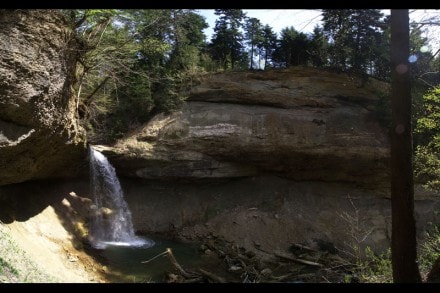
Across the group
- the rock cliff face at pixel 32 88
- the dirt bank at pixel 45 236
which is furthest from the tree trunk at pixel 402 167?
the rock cliff face at pixel 32 88

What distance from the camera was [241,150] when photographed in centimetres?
2227

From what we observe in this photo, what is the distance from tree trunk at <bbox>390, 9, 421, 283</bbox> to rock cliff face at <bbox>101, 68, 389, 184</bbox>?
640 inches

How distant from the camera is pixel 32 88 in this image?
37.3 ft

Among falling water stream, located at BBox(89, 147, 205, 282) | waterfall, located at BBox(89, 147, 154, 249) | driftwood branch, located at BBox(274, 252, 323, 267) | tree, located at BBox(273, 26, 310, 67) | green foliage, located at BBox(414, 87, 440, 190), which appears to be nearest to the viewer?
green foliage, located at BBox(414, 87, 440, 190)

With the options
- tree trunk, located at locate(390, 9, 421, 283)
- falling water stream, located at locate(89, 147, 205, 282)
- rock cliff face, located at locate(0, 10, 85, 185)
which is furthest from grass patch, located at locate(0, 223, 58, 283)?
tree trunk, located at locate(390, 9, 421, 283)

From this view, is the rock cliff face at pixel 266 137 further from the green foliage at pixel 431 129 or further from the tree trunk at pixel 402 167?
the tree trunk at pixel 402 167

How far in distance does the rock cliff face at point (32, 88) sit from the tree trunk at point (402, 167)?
10001mm

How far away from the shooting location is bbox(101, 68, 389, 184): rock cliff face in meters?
21.9

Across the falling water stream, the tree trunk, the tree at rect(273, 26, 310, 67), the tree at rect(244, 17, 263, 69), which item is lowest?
the falling water stream

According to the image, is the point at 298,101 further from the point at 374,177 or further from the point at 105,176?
the point at 105,176

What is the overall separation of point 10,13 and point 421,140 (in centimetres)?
2071

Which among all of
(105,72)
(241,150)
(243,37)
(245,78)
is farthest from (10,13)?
(243,37)

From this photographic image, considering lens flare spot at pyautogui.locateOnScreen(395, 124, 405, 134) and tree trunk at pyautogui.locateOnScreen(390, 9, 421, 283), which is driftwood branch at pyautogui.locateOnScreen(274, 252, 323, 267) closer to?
tree trunk at pyautogui.locateOnScreen(390, 9, 421, 283)

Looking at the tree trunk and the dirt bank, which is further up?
the tree trunk
